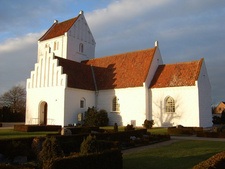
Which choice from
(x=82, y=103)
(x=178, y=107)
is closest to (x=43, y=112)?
(x=82, y=103)

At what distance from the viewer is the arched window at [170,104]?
29172mm

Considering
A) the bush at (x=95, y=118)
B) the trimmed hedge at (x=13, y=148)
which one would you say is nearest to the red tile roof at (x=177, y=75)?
the bush at (x=95, y=118)

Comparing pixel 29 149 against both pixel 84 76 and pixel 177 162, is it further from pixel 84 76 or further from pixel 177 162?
pixel 84 76

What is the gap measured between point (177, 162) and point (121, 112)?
2112cm

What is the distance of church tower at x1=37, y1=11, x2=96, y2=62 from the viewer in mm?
38375

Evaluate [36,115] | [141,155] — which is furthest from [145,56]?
[141,155]

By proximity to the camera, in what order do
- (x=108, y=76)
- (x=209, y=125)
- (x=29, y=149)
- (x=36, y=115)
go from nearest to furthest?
(x=29, y=149) < (x=209, y=125) < (x=36, y=115) < (x=108, y=76)

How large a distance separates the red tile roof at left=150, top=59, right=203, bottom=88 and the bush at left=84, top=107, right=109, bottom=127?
6909mm

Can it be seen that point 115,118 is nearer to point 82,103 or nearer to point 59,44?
point 82,103

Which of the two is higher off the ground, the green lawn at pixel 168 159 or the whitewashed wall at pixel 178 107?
the whitewashed wall at pixel 178 107

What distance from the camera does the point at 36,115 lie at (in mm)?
32281

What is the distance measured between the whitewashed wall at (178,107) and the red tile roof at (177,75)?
→ 593mm

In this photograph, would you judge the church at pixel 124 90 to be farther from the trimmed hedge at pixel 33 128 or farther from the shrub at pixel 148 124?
the trimmed hedge at pixel 33 128

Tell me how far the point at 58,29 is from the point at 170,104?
2251 centimetres
